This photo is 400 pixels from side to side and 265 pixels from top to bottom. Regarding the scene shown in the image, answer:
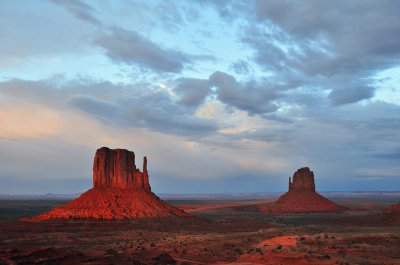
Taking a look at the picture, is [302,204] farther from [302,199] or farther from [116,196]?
[116,196]

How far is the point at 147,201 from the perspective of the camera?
3044 inches

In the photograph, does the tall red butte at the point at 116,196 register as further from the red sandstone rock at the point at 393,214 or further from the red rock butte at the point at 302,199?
the red rock butte at the point at 302,199

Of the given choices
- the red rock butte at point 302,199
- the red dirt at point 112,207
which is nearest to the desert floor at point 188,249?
the red dirt at point 112,207

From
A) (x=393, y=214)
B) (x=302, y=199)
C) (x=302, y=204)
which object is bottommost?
(x=393, y=214)

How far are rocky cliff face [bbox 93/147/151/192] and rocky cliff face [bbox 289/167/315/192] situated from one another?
6410 centimetres

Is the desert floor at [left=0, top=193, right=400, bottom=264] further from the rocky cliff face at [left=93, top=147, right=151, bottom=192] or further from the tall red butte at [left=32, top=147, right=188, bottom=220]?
the rocky cliff face at [left=93, top=147, right=151, bottom=192]

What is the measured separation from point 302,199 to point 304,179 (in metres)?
6.08

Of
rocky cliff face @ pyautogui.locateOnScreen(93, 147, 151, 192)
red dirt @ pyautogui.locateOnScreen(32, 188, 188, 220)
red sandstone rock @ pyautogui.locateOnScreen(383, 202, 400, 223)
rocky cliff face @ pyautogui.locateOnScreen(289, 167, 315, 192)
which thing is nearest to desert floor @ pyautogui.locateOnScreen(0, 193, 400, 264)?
red dirt @ pyautogui.locateOnScreen(32, 188, 188, 220)

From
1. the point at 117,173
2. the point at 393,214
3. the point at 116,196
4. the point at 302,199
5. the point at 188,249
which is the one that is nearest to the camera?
the point at 188,249

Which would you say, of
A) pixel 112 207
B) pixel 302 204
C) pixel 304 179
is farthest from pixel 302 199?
pixel 112 207

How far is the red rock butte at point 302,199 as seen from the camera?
125m

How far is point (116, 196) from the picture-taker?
3019 inches

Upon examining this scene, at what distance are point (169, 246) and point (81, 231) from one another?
25503 millimetres

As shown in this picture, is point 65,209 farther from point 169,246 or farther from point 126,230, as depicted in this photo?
point 169,246
